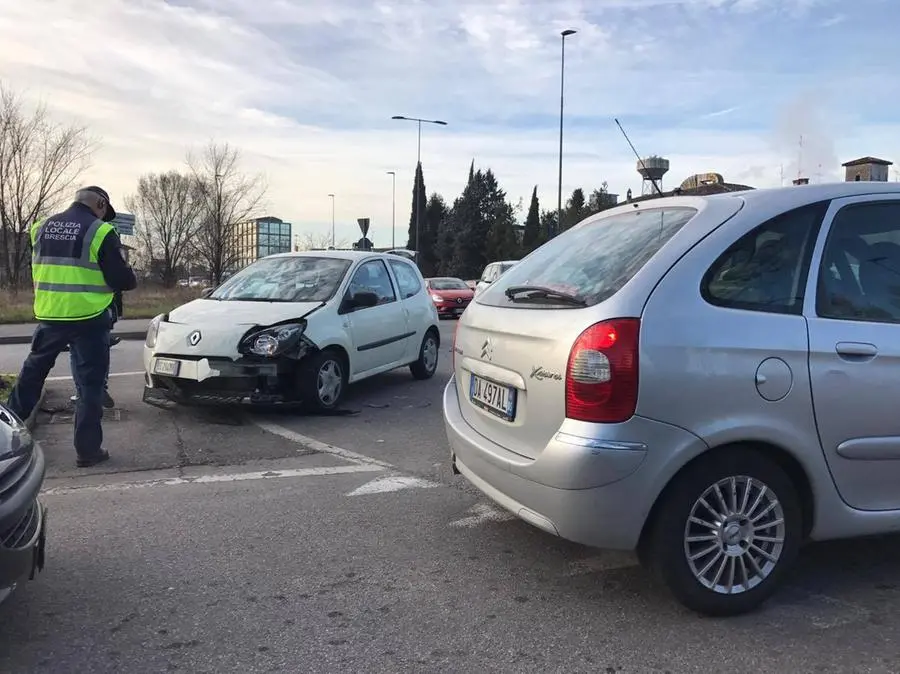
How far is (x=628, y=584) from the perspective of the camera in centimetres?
340

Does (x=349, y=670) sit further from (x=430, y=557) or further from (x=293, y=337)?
(x=293, y=337)

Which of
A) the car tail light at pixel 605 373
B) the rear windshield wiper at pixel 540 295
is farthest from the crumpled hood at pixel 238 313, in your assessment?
the car tail light at pixel 605 373

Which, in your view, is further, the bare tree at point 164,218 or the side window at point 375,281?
the bare tree at point 164,218

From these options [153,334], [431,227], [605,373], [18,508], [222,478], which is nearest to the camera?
[18,508]

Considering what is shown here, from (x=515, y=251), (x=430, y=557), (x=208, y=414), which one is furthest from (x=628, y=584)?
(x=515, y=251)

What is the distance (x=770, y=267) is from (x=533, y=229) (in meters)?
63.1

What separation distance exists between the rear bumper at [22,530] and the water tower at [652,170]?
4080 millimetres

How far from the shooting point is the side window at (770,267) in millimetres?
3000

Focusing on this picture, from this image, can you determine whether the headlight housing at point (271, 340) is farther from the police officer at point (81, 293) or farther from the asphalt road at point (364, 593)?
the asphalt road at point (364, 593)

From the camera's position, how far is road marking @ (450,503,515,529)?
13.7ft

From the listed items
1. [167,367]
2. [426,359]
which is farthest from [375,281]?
[167,367]

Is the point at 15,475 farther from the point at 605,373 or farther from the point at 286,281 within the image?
the point at 286,281

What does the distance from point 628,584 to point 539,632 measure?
63cm

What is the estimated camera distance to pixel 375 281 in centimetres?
820
